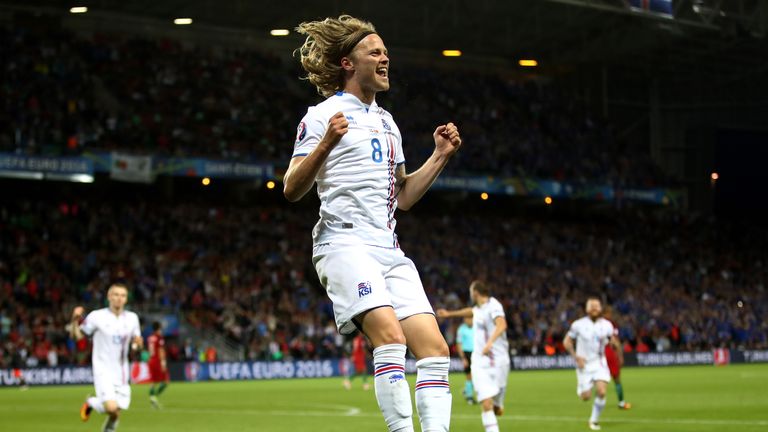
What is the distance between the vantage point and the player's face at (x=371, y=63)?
267 inches

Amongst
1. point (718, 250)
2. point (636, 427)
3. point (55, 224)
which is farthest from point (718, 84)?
point (636, 427)

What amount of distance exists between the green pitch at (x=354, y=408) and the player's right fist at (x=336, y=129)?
12.0m

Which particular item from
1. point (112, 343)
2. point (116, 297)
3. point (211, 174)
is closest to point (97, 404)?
point (112, 343)

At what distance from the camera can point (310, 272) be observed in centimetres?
4541

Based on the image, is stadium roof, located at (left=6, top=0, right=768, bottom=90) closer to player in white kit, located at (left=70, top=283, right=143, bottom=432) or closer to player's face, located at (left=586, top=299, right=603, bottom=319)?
player's face, located at (left=586, top=299, right=603, bottom=319)

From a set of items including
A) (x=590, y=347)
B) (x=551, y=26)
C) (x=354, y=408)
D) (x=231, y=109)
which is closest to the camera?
(x=590, y=347)

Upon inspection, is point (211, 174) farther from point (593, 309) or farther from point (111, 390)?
point (111, 390)

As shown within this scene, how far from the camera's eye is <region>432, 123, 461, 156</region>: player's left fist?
281 inches

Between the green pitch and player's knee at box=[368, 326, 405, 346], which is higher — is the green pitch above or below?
below

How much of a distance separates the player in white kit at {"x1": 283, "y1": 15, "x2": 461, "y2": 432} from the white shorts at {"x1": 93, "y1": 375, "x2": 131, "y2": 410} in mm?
9167

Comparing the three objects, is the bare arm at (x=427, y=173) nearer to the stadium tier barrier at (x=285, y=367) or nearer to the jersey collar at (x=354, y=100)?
the jersey collar at (x=354, y=100)

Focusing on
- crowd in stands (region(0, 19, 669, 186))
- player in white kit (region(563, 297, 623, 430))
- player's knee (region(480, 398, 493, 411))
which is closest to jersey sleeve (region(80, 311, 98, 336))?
player's knee (region(480, 398, 493, 411))

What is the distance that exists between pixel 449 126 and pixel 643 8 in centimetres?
3112

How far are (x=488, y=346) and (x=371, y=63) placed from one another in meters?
10.9
